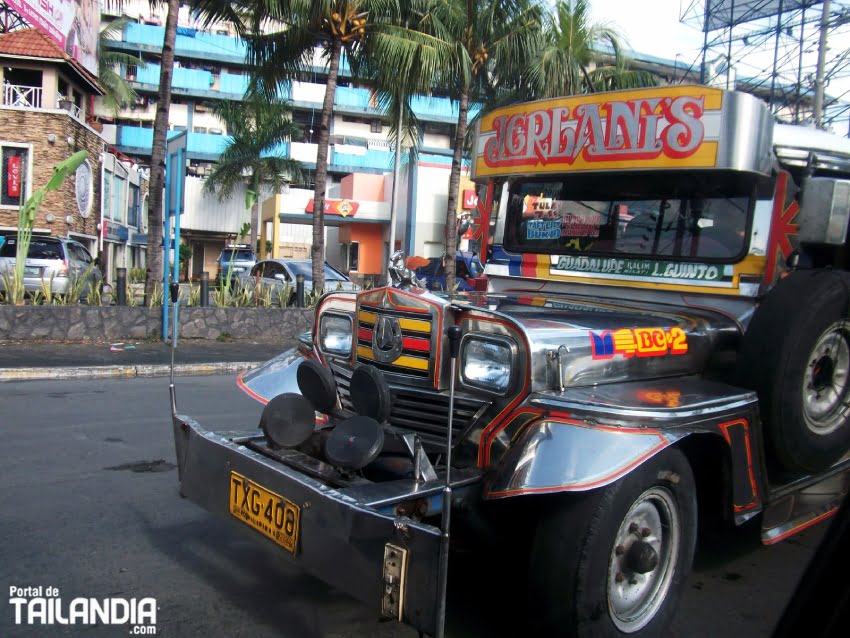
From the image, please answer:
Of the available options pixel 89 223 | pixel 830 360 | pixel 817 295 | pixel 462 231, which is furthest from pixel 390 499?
pixel 89 223

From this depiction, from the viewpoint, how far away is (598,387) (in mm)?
3086

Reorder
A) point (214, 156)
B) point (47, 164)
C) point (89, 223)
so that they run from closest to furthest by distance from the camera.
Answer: point (47, 164), point (89, 223), point (214, 156)

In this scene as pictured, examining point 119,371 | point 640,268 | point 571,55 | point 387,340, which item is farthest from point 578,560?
point 571,55

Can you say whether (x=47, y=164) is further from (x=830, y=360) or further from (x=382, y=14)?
(x=830, y=360)

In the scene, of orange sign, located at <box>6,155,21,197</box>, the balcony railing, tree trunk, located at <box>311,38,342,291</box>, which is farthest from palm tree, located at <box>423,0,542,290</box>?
the balcony railing

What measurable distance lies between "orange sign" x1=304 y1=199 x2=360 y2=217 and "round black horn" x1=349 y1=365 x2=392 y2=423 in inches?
1045

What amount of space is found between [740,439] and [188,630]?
8.14ft

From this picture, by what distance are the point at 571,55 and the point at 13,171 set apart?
16895mm

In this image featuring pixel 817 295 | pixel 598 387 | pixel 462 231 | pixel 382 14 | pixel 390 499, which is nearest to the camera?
pixel 390 499

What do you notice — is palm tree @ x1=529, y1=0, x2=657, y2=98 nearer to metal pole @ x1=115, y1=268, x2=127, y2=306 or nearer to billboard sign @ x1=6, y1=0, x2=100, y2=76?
Answer: metal pole @ x1=115, y1=268, x2=127, y2=306

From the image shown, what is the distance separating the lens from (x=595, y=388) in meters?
3.06

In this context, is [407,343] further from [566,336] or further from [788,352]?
[788,352]

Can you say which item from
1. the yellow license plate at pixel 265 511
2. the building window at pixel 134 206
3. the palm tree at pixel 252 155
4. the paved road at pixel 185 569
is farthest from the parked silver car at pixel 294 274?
the building window at pixel 134 206

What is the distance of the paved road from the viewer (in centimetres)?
320
